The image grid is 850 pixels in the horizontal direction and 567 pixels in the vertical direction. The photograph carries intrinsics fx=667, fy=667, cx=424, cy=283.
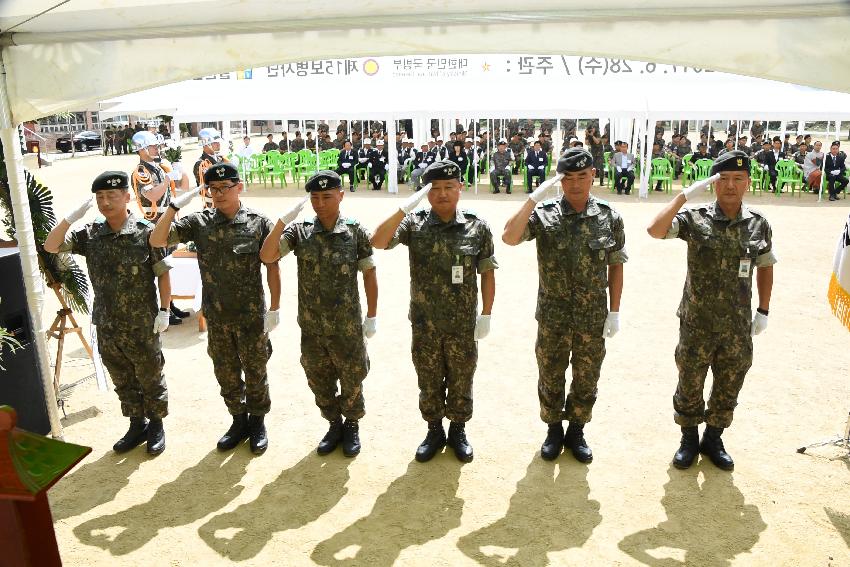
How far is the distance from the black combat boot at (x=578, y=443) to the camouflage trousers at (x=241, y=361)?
202 cm

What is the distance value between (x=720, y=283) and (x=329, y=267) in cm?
232

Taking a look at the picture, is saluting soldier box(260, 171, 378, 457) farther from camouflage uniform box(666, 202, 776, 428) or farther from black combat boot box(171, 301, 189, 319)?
black combat boot box(171, 301, 189, 319)

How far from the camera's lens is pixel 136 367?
4.37 metres

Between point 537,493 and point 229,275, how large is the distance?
2.30 metres

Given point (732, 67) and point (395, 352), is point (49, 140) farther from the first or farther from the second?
point (732, 67)

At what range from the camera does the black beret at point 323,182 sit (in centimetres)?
399

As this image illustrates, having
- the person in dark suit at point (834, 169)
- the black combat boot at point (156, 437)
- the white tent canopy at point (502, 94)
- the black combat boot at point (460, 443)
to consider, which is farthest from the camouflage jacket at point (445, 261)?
the person in dark suit at point (834, 169)

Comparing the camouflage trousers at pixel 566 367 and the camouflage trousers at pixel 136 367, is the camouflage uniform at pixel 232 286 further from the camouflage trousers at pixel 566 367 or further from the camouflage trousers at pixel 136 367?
the camouflage trousers at pixel 566 367

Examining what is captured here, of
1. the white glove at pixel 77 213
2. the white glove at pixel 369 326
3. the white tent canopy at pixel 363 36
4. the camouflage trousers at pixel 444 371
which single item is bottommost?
the camouflage trousers at pixel 444 371

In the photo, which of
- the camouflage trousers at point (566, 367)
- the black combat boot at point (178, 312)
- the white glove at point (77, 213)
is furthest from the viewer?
the black combat boot at point (178, 312)

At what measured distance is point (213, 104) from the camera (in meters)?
17.8

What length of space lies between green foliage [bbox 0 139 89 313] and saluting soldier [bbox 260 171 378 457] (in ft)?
6.62

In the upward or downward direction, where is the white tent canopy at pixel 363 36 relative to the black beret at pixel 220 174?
upward

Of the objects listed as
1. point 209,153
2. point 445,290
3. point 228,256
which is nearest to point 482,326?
point 445,290
